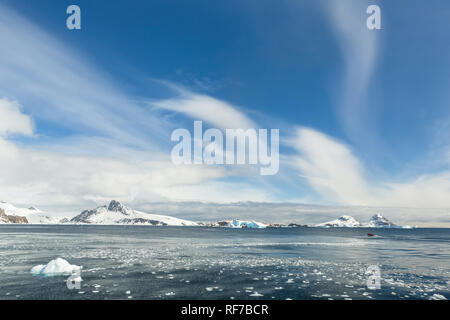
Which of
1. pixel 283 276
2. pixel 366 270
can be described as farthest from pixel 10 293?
pixel 366 270

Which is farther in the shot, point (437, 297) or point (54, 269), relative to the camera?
point (54, 269)

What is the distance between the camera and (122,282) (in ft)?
87.5

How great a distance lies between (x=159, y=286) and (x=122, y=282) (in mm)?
3814

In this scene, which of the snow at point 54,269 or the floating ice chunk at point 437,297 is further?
the snow at point 54,269

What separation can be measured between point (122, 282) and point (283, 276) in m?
15.8

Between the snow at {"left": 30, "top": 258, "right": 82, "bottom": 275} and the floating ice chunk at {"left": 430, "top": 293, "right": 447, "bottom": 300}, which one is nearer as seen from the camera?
the floating ice chunk at {"left": 430, "top": 293, "right": 447, "bottom": 300}

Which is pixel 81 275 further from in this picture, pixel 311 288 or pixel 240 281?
pixel 311 288

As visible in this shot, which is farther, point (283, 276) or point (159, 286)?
point (283, 276)

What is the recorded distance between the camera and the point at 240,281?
91.8 feet
